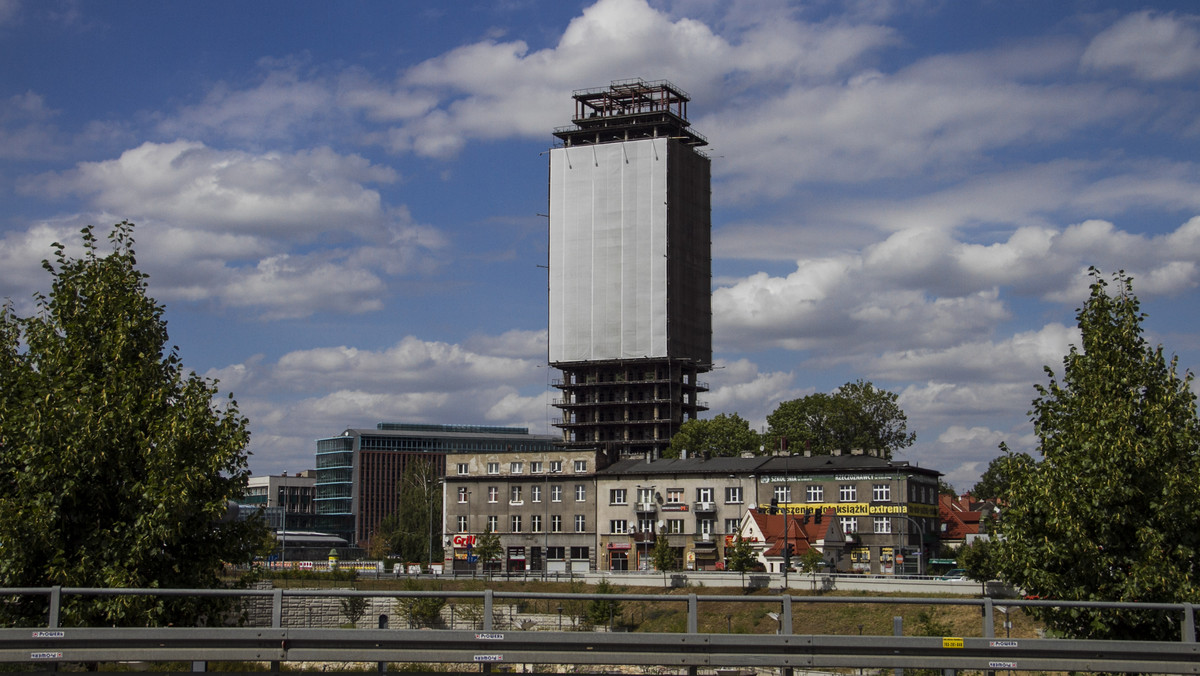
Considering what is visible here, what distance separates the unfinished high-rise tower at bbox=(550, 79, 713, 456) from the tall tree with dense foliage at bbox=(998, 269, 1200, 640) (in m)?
125

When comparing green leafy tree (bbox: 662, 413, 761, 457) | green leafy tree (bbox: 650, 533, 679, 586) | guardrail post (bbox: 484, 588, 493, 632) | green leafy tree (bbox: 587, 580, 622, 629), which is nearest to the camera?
guardrail post (bbox: 484, 588, 493, 632)

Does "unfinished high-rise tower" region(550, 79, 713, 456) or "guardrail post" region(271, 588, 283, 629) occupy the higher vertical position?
"unfinished high-rise tower" region(550, 79, 713, 456)

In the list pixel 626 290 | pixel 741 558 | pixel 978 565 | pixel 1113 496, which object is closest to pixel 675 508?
pixel 741 558

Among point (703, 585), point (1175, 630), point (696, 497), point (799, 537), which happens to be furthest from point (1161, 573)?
point (696, 497)

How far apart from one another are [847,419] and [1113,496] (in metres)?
112

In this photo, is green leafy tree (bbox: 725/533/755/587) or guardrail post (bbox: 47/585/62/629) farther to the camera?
green leafy tree (bbox: 725/533/755/587)

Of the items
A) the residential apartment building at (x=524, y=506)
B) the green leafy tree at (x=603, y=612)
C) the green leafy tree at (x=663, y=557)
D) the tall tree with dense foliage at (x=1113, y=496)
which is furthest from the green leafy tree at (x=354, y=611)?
the residential apartment building at (x=524, y=506)

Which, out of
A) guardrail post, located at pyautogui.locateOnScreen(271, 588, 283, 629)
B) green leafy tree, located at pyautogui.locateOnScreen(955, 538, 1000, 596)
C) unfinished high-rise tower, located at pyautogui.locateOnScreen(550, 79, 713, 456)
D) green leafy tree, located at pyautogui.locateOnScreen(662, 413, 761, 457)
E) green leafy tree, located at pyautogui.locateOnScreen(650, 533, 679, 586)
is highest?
unfinished high-rise tower, located at pyautogui.locateOnScreen(550, 79, 713, 456)

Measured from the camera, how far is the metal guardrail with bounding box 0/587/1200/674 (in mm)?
11969

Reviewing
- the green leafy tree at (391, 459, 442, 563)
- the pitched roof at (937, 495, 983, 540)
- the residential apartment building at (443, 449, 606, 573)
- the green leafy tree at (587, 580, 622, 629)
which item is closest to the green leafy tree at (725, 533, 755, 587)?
the residential apartment building at (443, 449, 606, 573)

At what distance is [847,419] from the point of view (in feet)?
427

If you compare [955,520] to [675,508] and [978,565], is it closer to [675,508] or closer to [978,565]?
[675,508]

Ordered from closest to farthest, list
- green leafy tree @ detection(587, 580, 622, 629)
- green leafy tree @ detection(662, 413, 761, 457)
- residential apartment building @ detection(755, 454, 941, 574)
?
green leafy tree @ detection(587, 580, 622, 629), residential apartment building @ detection(755, 454, 941, 574), green leafy tree @ detection(662, 413, 761, 457)

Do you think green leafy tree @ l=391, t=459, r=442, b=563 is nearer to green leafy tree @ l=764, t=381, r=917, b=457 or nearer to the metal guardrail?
green leafy tree @ l=764, t=381, r=917, b=457
